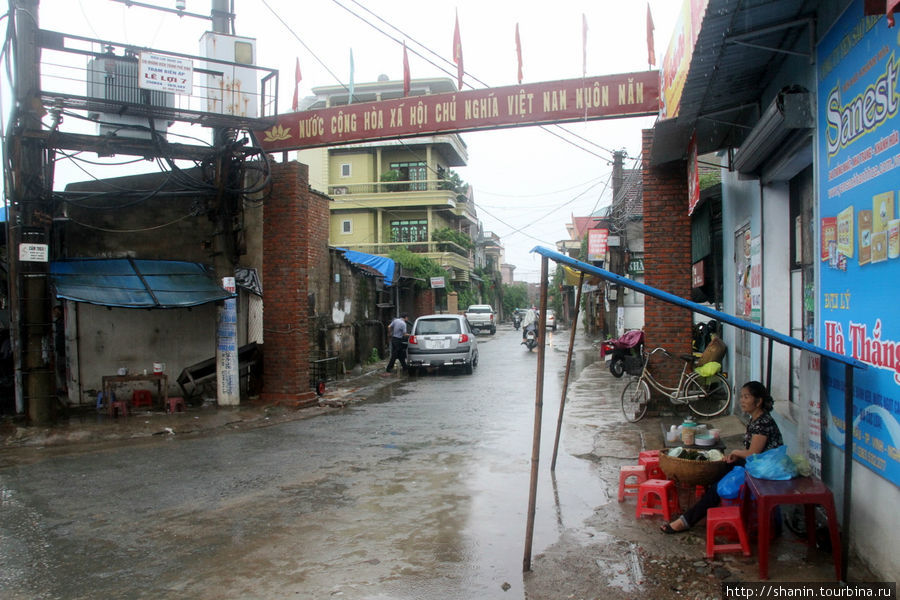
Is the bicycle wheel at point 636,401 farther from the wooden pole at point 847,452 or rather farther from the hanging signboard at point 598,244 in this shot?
the hanging signboard at point 598,244

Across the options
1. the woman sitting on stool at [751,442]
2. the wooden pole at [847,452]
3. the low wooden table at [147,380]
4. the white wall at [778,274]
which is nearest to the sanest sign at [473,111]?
the white wall at [778,274]

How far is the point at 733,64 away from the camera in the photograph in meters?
6.47

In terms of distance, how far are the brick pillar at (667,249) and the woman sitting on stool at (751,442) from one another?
522 centimetres

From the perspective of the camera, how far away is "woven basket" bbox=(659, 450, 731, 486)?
5418mm

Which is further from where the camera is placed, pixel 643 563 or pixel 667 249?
Result: pixel 667 249

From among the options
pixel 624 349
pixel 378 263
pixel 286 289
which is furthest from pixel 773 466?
pixel 378 263

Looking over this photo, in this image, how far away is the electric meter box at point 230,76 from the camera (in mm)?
12023

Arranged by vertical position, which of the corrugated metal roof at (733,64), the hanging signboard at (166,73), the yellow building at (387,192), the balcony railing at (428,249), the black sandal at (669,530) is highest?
the yellow building at (387,192)

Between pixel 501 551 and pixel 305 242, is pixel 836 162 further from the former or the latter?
pixel 305 242

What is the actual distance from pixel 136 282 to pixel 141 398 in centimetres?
215

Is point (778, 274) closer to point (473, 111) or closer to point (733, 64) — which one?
point (733, 64)

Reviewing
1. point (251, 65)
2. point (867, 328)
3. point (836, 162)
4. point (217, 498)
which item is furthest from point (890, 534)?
point (251, 65)

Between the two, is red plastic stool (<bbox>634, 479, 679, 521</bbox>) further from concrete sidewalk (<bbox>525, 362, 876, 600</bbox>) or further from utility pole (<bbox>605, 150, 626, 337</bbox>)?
utility pole (<bbox>605, 150, 626, 337</bbox>)

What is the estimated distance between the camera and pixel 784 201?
23.7 feet
